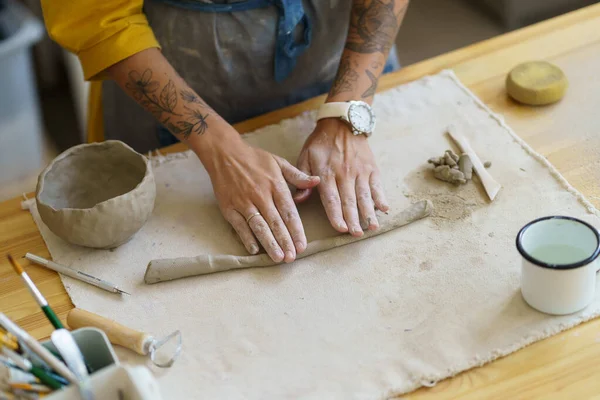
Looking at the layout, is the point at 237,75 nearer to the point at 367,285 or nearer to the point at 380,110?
the point at 380,110

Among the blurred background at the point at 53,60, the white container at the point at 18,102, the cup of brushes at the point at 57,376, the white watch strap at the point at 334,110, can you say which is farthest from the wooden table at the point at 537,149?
the white container at the point at 18,102

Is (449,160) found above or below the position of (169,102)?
below

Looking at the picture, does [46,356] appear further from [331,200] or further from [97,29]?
[97,29]

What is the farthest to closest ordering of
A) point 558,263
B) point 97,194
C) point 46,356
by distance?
point 97,194 → point 558,263 → point 46,356

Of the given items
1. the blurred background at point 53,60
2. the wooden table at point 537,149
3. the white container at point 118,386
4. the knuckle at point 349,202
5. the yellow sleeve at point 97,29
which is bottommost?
the blurred background at point 53,60

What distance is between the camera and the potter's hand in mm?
1121

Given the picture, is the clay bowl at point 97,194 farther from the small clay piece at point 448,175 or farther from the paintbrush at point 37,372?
the small clay piece at point 448,175

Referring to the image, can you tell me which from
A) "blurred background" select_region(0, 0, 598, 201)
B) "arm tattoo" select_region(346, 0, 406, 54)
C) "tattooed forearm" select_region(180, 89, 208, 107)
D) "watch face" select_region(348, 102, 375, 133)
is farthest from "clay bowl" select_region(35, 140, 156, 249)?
"blurred background" select_region(0, 0, 598, 201)

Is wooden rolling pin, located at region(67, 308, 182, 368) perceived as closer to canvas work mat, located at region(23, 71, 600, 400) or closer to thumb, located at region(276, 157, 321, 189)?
canvas work mat, located at region(23, 71, 600, 400)

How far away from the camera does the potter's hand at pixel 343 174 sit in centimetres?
112

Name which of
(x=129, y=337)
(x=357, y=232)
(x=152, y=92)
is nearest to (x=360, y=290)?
(x=357, y=232)

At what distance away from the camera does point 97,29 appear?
1195 mm

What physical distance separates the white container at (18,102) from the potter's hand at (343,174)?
A: 4.65 feet

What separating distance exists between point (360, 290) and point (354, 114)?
1.25ft
